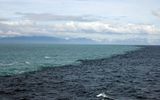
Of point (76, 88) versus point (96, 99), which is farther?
point (76, 88)

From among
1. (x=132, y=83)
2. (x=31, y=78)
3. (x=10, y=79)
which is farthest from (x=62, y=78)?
(x=132, y=83)

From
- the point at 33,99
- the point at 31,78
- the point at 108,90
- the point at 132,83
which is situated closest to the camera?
the point at 33,99

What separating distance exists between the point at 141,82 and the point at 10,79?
20475 millimetres

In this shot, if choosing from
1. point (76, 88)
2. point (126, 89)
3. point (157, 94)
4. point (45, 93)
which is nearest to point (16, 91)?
point (45, 93)

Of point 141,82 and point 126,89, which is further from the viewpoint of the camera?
point 141,82

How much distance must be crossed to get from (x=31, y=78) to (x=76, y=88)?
1208cm

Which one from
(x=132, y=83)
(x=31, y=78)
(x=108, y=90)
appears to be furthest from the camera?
(x=31, y=78)

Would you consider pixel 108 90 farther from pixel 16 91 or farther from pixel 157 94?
pixel 16 91

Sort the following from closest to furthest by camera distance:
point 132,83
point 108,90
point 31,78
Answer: point 108,90 < point 132,83 < point 31,78

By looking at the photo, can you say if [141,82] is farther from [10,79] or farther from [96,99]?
[10,79]

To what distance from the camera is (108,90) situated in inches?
1641

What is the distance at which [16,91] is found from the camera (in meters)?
40.7

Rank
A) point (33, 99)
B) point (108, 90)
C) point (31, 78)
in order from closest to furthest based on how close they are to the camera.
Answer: point (33, 99) < point (108, 90) < point (31, 78)

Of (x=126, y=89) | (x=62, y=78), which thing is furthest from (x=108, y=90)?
(x=62, y=78)
